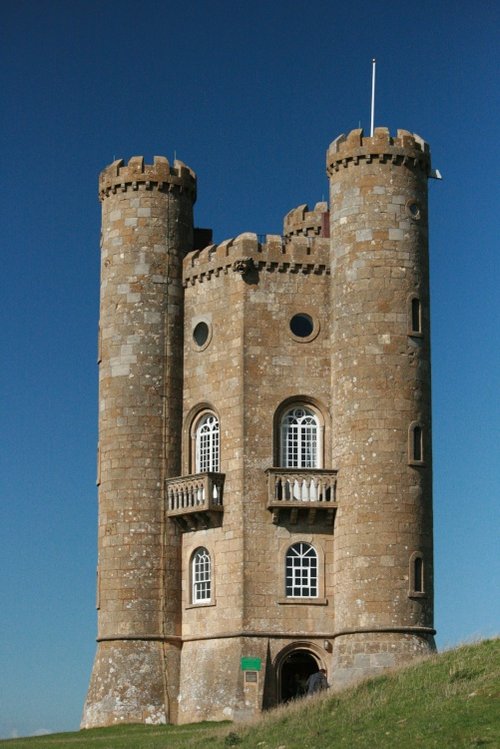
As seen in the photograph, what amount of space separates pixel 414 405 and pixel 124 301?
480 inches

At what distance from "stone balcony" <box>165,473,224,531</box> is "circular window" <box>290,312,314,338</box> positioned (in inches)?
235

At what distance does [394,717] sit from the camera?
4022cm

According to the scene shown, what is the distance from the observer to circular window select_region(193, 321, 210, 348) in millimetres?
60344

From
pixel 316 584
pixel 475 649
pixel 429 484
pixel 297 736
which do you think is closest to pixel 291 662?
pixel 316 584

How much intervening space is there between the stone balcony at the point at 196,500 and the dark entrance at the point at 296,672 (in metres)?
5.57

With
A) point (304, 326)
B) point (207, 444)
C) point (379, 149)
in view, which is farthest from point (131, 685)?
point (379, 149)

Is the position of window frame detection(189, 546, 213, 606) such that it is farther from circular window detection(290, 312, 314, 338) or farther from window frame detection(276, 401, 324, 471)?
circular window detection(290, 312, 314, 338)

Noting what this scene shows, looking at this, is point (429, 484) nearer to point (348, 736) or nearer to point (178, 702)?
point (178, 702)

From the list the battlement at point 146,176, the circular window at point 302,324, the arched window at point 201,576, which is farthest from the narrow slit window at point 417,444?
the battlement at point 146,176

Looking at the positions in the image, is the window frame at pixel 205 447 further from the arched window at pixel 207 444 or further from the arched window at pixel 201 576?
the arched window at pixel 201 576

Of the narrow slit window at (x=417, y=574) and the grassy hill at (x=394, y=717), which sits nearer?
the grassy hill at (x=394, y=717)

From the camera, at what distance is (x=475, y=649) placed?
46.6 meters

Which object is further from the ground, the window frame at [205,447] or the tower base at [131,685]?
the window frame at [205,447]

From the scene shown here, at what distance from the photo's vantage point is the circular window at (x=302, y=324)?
58844 millimetres
